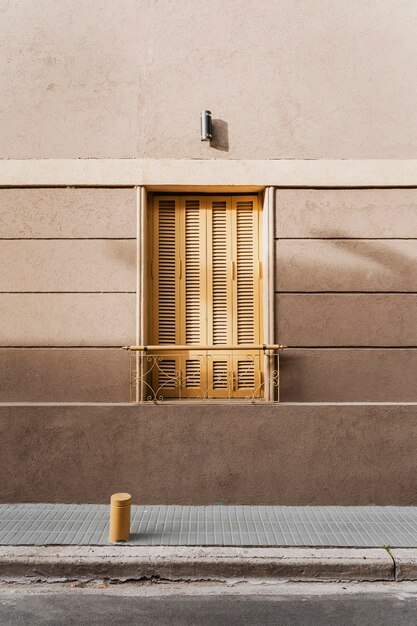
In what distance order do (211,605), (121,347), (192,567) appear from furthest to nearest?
1. (121,347)
2. (192,567)
3. (211,605)

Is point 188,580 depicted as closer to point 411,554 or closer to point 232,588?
point 232,588

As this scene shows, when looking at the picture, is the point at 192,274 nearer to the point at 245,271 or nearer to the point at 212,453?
the point at 245,271

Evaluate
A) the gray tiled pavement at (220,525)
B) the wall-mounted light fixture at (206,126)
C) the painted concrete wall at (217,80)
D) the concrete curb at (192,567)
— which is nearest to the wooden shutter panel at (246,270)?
the painted concrete wall at (217,80)

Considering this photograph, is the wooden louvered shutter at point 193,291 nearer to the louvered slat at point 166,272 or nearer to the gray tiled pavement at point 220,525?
the louvered slat at point 166,272

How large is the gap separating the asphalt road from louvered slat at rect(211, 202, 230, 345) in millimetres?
2905

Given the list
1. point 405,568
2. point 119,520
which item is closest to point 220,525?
point 119,520

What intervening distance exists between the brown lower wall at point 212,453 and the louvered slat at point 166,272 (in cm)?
102

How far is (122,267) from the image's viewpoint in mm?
6027

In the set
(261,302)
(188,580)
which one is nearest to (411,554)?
(188,580)

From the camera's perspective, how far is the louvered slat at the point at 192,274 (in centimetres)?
627

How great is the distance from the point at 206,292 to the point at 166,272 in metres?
0.57

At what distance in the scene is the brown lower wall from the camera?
571 cm

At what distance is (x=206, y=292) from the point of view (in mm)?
6297

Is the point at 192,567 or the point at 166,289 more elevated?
the point at 166,289
